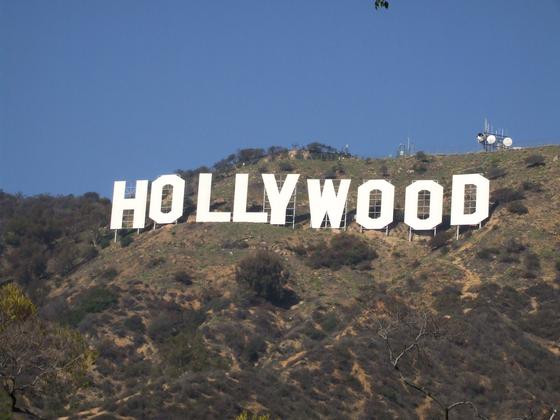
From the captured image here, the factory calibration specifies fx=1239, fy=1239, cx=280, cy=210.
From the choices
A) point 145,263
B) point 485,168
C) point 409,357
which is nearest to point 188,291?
point 145,263

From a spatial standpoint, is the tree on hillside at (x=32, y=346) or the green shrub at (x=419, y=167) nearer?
the tree on hillside at (x=32, y=346)

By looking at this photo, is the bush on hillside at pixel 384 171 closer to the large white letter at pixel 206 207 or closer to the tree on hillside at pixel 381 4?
the large white letter at pixel 206 207

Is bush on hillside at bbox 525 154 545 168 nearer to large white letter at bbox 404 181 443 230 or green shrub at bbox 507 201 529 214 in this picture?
green shrub at bbox 507 201 529 214

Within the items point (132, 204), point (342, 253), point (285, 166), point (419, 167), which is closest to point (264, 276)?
point (342, 253)

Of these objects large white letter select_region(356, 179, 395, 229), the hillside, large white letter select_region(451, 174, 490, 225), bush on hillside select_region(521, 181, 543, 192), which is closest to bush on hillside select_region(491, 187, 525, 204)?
the hillside

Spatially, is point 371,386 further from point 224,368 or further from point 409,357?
point 224,368

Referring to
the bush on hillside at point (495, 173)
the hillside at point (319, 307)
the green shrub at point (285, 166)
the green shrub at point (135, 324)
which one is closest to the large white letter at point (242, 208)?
the hillside at point (319, 307)
